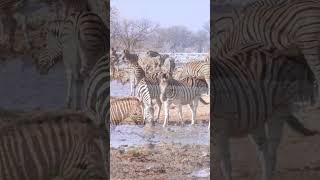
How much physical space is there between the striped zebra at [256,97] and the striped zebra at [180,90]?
0.61 ft

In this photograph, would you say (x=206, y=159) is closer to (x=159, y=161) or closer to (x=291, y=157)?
(x=159, y=161)

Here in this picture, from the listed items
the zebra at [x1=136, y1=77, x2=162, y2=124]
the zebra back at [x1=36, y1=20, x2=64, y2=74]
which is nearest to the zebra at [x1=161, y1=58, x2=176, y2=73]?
the zebra at [x1=136, y1=77, x2=162, y2=124]

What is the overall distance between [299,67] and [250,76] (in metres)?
0.20

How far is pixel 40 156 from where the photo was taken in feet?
6.31

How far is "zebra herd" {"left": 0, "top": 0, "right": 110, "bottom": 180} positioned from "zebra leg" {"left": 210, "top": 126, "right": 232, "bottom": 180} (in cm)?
45

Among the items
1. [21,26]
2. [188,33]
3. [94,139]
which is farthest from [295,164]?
[21,26]

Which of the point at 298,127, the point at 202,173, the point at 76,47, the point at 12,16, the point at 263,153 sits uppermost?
the point at 12,16

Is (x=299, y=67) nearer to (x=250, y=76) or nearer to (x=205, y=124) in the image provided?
(x=250, y=76)

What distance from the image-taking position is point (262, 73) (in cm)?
187

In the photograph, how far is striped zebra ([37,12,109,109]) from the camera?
6.24 ft

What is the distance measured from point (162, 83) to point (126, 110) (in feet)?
0.80

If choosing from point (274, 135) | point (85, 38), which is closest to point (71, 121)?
point (85, 38)

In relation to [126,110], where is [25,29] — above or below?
above

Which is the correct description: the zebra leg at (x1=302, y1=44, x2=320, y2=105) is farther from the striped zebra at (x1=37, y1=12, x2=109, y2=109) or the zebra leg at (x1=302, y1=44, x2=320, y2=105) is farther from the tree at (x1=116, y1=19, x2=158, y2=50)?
the striped zebra at (x1=37, y1=12, x2=109, y2=109)
